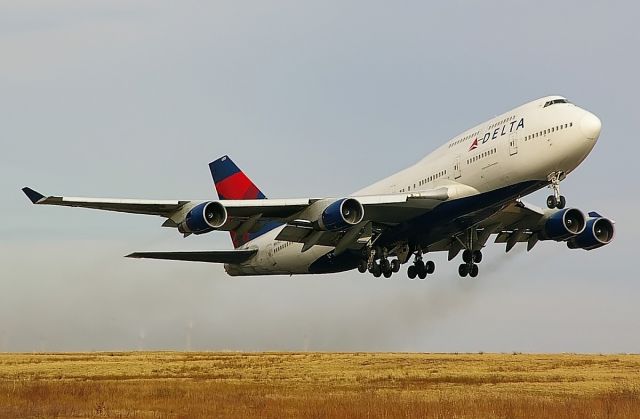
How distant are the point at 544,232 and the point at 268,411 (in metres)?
26.8

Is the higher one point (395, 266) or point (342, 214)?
point (342, 214)

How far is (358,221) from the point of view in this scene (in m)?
43.4

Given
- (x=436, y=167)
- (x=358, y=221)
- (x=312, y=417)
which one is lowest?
(x=312, y=417)

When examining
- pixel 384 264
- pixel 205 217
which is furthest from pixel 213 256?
pixel 205 217

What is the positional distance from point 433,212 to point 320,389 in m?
11.9

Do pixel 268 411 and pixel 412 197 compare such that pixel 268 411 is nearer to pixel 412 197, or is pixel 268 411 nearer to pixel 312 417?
pixel 312 417

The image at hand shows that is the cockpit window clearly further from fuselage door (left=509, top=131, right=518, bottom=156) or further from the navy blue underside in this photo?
the navy blue underside

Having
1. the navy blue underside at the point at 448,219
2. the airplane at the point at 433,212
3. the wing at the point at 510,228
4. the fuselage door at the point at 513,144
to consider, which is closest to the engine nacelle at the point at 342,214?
the airplane at the point at 433,212

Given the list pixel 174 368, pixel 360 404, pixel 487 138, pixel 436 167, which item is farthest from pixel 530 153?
pixel 174 368

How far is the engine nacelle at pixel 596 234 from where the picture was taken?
5209 cm

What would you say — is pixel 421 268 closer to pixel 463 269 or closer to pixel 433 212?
pixel 463 269

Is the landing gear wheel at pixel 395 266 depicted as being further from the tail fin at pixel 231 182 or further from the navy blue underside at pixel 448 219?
A: the tail fin at pixel 231 182

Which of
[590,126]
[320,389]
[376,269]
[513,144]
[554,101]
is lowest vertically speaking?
[320,389]

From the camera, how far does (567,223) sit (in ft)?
166
